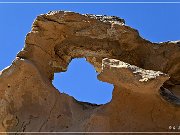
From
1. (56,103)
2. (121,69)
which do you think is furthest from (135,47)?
(121,69)

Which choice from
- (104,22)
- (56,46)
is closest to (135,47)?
(104,22)

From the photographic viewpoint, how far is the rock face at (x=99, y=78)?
5.96 m

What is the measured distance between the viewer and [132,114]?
6.09m

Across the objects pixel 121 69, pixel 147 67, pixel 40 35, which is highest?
pixel 40 35

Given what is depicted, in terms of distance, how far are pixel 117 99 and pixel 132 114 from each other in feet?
1.10

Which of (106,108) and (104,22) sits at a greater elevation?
(104,22)

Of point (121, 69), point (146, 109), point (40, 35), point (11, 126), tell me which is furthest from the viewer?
point (40, 35)

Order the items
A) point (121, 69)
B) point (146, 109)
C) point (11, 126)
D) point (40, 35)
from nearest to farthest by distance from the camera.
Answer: point (121, 69) → point (146, 109) → point (11, 126) → point (40, 35)

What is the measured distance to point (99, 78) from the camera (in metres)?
5.48

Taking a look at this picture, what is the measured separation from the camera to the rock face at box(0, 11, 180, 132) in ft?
19.6

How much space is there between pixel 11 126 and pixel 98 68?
227 centimetres

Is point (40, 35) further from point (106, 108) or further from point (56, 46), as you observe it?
point (106, 108)

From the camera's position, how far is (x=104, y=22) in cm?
781

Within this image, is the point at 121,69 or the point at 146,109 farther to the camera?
the point at 146,109
